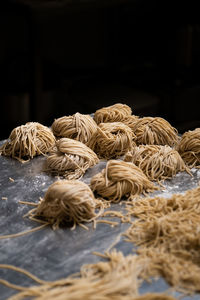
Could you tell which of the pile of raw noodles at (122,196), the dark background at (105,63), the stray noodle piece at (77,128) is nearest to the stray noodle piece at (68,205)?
the pile of raw noodles at (122,196)

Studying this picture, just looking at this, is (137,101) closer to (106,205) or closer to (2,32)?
(2,32)

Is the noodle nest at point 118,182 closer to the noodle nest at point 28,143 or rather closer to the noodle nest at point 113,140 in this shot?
the noodle nest at point 113,140

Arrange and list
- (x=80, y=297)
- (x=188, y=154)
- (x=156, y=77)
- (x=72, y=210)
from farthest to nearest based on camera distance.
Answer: (x=156, y=77) → (x=188, y=154) → (x=72, y=210) → (x=80, y=297)

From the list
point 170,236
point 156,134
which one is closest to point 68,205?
point 170,236

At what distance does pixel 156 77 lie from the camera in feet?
31.7

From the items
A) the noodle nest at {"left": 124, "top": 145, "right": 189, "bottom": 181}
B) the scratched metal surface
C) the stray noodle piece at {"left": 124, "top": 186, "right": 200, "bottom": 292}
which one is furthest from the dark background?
the stray noodle piece at {"left": 124, "top": 186, "right": 200, "bottom": 292}

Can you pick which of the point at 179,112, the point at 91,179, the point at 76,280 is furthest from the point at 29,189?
the point at 179,112

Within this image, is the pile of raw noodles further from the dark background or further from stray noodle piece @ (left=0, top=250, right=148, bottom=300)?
the dark background

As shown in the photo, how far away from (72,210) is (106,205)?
359 mm

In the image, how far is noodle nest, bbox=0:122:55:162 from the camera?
→ 4.97 meters

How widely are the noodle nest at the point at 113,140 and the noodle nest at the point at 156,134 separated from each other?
0.41ft

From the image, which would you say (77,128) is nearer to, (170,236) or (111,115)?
(111,115)

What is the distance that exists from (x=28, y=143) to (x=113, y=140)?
79 centimetres

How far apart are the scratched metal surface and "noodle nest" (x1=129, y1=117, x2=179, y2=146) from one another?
2.12 ft
